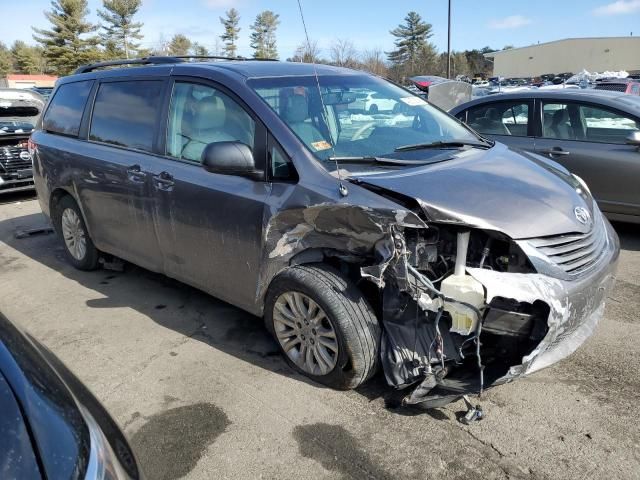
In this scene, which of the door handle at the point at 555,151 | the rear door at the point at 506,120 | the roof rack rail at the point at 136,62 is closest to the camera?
the roof rack rail at the point at 136,62

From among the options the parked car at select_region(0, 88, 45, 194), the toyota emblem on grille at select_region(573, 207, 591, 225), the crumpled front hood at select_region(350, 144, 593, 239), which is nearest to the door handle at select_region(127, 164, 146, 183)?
the crumpled front hood at select_region(350, 144, 593, 239)

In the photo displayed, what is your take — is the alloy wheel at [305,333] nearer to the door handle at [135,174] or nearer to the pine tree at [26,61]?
the door handle at [135,174]

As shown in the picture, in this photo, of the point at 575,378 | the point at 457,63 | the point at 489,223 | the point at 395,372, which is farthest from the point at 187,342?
the point at 457,63

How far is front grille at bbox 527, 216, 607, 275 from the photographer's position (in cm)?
270

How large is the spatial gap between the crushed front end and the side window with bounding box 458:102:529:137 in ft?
11.6

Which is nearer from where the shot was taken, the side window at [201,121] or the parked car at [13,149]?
the side window at [201,121]

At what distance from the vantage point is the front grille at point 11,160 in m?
8.11

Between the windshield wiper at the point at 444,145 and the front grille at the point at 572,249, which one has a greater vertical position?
the windshield wiper at the point at 444,145

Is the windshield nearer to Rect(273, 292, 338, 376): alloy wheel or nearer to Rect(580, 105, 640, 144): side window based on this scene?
Rect(273, 292, 338, 376): alloy wheel

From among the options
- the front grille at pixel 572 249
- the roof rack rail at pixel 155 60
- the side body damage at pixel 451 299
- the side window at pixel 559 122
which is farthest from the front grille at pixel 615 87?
the side body damage at pixel 451 299

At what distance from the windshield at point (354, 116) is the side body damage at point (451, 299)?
1.94 ft

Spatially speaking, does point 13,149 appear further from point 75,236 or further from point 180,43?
point 180,43

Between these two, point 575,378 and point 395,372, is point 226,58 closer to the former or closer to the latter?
point 395,372

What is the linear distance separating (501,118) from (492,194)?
12.6ft
